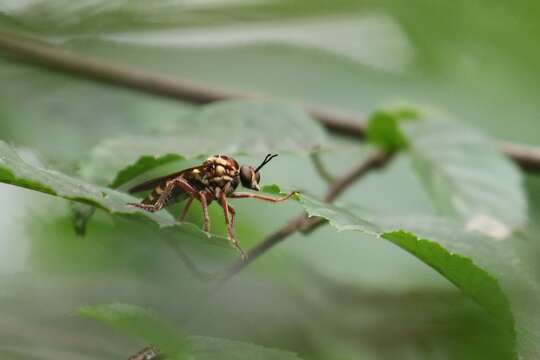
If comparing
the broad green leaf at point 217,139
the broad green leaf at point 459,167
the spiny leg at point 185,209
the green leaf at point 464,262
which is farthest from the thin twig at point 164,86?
the green leaf at point 464,262

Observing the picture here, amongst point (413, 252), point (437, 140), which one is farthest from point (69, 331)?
point (437, 140)

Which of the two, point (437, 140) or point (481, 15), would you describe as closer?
point (437, 140)

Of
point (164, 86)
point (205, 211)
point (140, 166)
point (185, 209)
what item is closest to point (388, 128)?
point (164, 86)

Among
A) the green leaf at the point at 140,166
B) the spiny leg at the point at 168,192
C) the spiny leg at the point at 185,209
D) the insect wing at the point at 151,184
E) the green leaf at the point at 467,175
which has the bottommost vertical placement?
the green leaf at the point at 467,175

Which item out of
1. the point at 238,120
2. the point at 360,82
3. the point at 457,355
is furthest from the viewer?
the point at 360,82

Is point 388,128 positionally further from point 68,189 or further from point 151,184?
point 68,189

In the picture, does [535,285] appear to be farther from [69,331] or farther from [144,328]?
[69,331]

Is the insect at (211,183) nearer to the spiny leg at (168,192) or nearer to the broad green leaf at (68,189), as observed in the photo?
the spiny leg at (168,192)

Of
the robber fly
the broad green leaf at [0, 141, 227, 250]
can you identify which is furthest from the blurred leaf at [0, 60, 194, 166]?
the robber fly
